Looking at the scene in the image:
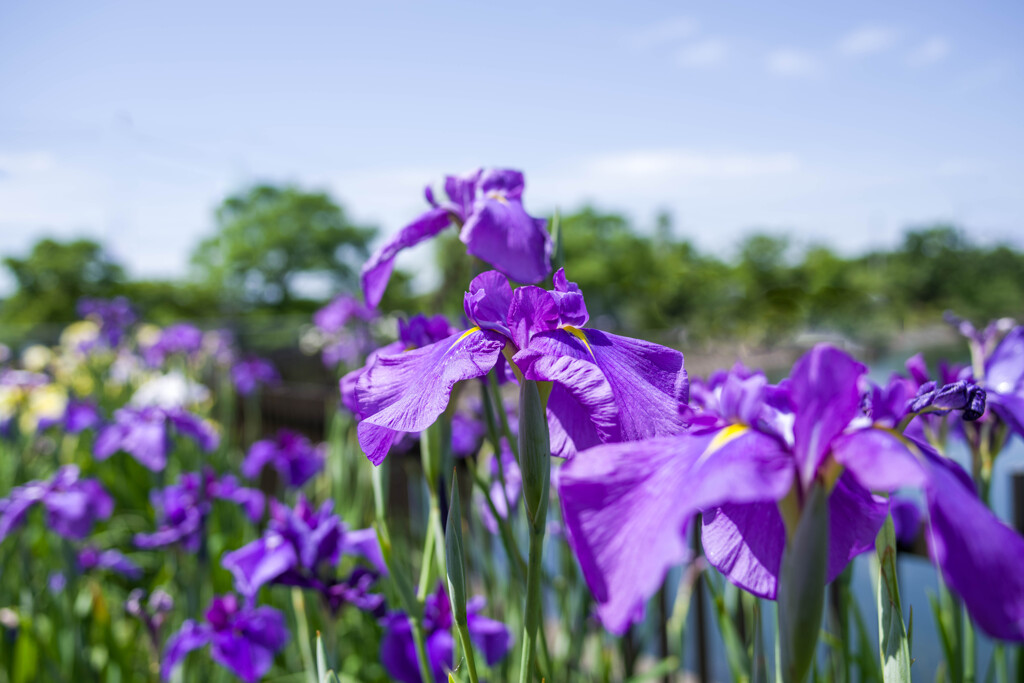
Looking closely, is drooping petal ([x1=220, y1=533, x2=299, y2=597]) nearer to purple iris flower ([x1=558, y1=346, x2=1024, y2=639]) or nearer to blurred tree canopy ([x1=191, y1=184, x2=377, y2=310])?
purple iris flower ([x1=558, y1=346, x2=1024, y2=639])

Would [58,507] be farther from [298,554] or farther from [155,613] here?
[298,554]

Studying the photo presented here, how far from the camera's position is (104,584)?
9.45ft

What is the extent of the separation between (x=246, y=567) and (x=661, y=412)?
3.20ft

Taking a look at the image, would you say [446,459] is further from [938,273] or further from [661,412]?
[938,273]

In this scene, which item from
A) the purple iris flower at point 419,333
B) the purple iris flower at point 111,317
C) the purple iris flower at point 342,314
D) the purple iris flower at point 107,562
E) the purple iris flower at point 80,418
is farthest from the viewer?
the purple iris flower at point 111,317

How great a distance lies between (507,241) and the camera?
1.02 m

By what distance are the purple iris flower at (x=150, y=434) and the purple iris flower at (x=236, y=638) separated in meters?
0.83

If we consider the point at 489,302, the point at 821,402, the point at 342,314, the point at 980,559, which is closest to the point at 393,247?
the point at 489,302

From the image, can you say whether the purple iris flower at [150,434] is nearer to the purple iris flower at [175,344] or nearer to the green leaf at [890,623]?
the green leaf at [890,623]

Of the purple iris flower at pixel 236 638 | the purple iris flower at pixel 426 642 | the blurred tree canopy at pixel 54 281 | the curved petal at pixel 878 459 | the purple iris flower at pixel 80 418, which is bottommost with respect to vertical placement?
the purple iris flower at pixel 236 638

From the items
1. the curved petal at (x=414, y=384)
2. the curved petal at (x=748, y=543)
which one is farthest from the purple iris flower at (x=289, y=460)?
the curved petal at (x=748, y=543)

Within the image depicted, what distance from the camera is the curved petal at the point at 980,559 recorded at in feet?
1.52

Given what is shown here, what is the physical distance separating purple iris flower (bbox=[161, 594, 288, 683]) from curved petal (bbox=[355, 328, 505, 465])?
3.01ft

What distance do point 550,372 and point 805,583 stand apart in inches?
11.7
